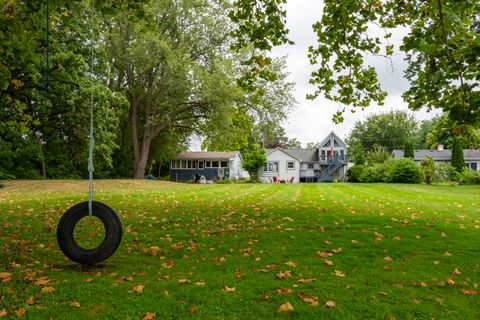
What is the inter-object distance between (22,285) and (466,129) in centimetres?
723

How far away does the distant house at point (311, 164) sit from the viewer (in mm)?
53000

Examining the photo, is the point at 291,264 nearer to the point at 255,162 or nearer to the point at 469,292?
the point at 469,292

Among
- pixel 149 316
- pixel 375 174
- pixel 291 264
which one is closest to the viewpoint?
pixel 149 316

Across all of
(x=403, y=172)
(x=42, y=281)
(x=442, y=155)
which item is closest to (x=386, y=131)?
(x=442, y=155)

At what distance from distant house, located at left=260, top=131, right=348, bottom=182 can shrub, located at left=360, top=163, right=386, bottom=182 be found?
1382cm

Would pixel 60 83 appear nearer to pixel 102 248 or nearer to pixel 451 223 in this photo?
pixel 102 248

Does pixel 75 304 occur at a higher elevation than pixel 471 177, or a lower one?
lower

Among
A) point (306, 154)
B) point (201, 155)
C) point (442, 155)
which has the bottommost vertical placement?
point (201, 155)

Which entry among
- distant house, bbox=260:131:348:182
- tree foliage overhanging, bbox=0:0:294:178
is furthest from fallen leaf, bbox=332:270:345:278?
distant house, bbox=260:131:348:182

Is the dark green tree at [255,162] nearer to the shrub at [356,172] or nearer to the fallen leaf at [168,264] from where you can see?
the shrub at [356,172]

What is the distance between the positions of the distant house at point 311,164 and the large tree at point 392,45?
135ft

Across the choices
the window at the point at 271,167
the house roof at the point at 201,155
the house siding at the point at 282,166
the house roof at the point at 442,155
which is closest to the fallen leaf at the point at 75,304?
the house roof at the point at 201,155

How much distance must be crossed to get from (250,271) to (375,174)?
34027mm

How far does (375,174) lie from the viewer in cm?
3628
